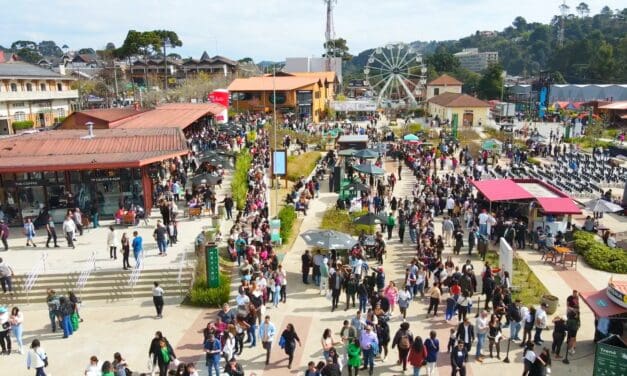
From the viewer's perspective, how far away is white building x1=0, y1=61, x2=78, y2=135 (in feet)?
173

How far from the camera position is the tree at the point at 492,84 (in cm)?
8175

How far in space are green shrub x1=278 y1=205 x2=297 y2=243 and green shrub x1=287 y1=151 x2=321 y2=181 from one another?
8276 millimetres

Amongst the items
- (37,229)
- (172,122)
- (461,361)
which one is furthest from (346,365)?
(172,122)

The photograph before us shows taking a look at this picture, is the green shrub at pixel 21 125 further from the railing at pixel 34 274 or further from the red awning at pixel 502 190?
the red awning at pixel 502 190

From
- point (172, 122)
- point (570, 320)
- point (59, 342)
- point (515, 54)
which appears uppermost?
point (515, 54)

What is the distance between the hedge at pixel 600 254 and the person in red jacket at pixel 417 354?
10.5m

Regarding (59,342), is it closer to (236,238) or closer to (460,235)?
(236,238)

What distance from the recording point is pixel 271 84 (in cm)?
5738

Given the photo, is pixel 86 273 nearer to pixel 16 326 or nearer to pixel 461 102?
pixel 16 326

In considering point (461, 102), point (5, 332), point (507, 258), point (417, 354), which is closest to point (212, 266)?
point (5, 332)

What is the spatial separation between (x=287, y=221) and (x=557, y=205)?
35.1 feet

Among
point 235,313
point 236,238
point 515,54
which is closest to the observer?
point 235,313

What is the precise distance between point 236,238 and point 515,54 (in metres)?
168

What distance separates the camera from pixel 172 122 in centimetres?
3166
